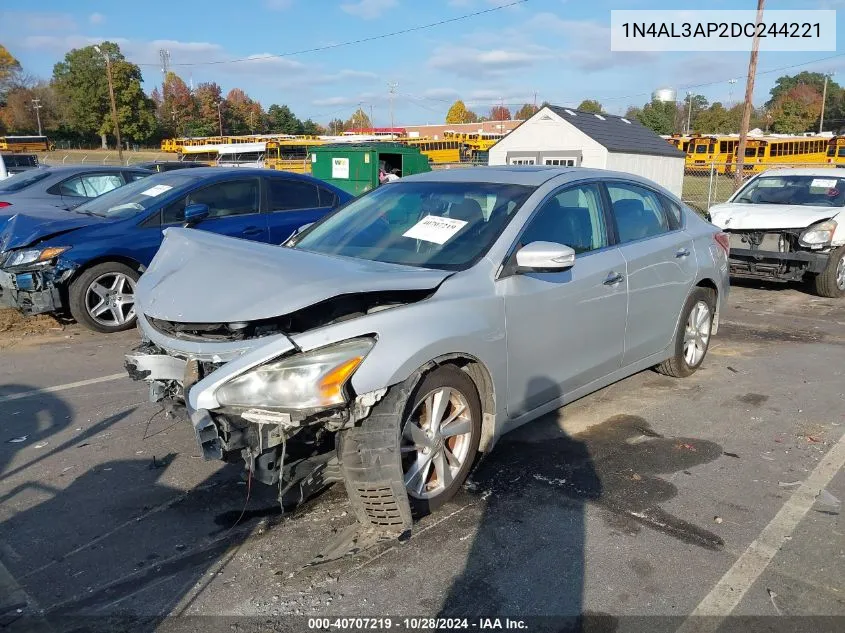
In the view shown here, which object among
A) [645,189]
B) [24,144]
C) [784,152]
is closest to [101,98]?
[24,144]

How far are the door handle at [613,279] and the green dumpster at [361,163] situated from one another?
1434cm

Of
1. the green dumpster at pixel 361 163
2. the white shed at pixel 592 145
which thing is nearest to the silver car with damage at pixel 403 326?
the green dumpster at pixel 361 163

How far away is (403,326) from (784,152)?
46.5 meters

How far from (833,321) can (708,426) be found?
4.43 m

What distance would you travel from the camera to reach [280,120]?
10738 cm

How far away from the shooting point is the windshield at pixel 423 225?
12.2ft

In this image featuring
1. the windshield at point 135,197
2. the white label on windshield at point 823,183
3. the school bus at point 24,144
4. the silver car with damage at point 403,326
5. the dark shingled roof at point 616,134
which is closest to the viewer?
the silver car with damage at point 403,326

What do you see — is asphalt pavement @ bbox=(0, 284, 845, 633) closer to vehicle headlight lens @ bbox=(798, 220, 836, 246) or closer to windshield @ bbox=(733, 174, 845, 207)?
vehicle headlight lens @ bbox=(798, 220, 836, 246)

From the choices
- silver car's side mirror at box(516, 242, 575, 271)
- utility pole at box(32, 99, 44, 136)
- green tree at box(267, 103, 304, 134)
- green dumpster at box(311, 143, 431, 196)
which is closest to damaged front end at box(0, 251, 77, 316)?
silver car's side mirror at box(516, 242, 575, 271)

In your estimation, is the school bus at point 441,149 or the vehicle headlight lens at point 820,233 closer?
the vehicle headlight lens at point 820,233

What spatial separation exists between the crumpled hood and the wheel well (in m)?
0.39

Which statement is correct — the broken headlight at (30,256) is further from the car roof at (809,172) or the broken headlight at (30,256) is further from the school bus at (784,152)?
the school bus at (784,152)

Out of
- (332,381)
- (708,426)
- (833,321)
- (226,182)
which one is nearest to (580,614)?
(332,381)

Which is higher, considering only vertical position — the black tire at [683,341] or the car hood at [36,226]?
the car hood at [36,226]
